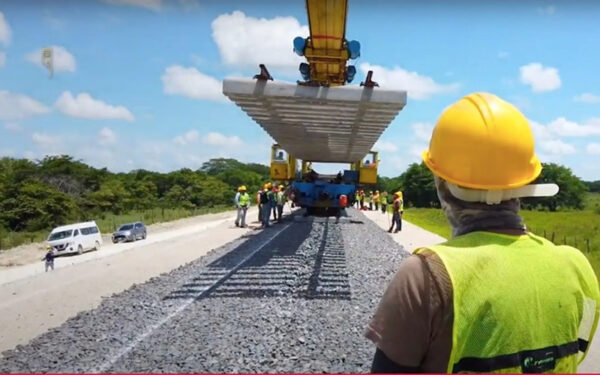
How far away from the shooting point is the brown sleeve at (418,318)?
1.40m

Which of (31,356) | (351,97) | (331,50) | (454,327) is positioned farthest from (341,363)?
(331,50)

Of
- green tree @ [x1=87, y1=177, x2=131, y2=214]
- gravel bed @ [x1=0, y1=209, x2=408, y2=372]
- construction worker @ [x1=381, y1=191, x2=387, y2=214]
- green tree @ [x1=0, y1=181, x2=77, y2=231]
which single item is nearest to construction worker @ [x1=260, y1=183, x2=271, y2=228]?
gravel bed @ [x1=0, y1=209, x2=408, y2=372]

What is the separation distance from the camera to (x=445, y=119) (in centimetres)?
170

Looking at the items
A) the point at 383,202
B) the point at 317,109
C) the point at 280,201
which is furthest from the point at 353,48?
the point at 383,202

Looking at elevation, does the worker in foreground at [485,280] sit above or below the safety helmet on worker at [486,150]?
below

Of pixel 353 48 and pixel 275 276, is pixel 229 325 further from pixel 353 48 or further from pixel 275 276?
pixel 353 48

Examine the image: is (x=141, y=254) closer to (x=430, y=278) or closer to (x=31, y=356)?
(x=31, y=356)

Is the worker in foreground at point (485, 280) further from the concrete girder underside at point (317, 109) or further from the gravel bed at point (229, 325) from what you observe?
the concrete girder underside at point (317, 109)

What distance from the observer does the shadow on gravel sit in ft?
28.3

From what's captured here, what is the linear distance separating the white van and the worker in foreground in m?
23.1

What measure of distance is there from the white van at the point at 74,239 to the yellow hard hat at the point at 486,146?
75.9ft

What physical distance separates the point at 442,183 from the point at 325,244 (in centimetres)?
1422

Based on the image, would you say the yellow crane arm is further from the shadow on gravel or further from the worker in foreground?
the worker in foreground

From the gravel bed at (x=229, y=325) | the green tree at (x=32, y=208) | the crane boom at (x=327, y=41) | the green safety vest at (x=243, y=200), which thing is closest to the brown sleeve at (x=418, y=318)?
the gravel bed at (x=229, y=325)
